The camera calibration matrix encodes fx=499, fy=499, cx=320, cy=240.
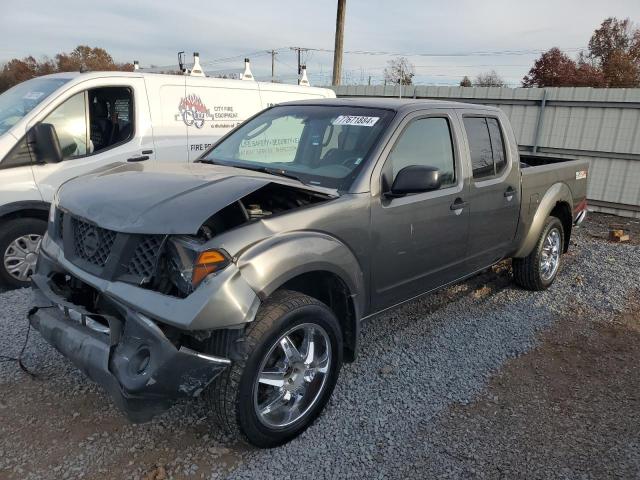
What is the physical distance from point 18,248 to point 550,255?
5539 millimetres

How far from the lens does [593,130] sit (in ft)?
32.4

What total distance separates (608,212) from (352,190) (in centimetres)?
890

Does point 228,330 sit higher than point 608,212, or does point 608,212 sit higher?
point 228,330

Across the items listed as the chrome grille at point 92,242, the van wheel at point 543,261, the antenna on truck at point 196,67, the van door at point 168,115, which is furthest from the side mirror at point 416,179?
the antenna on truck at point 196,67

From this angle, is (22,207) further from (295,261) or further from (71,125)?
(295,261)

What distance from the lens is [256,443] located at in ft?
8.75

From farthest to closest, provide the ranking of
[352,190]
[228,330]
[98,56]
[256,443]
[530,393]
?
1. [98,56]
2. [530,393]
3. [352,190]
4. [256,443]
5. [228,330]

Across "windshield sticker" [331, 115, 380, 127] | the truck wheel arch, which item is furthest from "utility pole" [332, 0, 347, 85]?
the truck wheel arch

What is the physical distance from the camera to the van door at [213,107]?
638 centimetres

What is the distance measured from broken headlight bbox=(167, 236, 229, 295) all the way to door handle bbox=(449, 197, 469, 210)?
198 cm

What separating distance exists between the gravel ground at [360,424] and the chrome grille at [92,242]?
997 mm

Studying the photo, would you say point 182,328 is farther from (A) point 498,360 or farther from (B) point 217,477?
(A) point 498,360

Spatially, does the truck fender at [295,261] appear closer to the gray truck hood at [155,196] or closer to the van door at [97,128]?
the gray truck hood at [155,196]

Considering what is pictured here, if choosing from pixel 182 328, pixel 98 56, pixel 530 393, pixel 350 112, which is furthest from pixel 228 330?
pixel 98 56
